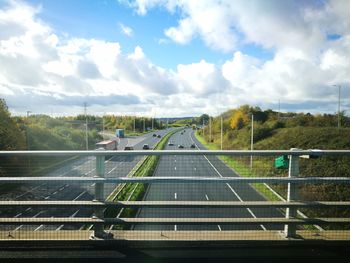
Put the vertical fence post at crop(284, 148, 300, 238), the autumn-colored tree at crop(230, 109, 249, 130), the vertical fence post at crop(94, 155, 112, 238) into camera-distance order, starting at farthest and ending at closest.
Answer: the autumn-colored tree at crop(230, 109, 249, 130), the vertical fence post at crop(284, 148, 300, 238), the vertical fence post at crop(94, 155, 112, 238)

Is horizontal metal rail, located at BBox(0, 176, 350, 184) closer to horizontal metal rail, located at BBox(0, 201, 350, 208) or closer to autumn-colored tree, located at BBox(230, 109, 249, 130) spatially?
horizontal metal rail, located at BBox(0, 201, 350, 208)

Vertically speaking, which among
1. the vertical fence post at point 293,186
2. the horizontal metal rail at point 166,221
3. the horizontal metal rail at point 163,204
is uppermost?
the vertical fence post at point 293,186

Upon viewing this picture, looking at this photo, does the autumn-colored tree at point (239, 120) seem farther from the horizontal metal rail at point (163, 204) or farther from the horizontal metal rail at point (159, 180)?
the horizontal metal rail at point (159, 180)

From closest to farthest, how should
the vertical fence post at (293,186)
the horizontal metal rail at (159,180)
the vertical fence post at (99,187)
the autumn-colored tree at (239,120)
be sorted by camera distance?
the horizontal metal rail at (159,180), the vertical fence post at (99,187), the vertical fence post at (293,186), the autumn-colored tree at (239,120)

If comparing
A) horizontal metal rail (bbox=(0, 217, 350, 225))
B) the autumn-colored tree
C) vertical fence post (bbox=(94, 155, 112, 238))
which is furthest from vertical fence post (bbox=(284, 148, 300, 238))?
the autumn-colored tree

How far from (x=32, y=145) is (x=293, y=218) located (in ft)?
135

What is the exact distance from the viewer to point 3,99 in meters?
36.2

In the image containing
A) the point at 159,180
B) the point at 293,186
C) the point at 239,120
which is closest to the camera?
the point at 159,180

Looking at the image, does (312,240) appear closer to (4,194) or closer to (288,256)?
(288,256)

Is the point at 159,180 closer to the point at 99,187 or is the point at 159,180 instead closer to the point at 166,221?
the point at 166,221

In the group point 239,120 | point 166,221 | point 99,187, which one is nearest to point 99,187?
point 99,187

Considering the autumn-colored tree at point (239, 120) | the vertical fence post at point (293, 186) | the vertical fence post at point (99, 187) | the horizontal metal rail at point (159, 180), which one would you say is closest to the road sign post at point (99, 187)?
the vertical fence post at point (99, 187)

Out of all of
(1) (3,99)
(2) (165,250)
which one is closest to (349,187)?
(2) (165,250)

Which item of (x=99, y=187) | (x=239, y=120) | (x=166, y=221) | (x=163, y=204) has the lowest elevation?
(x=166, y=221)
